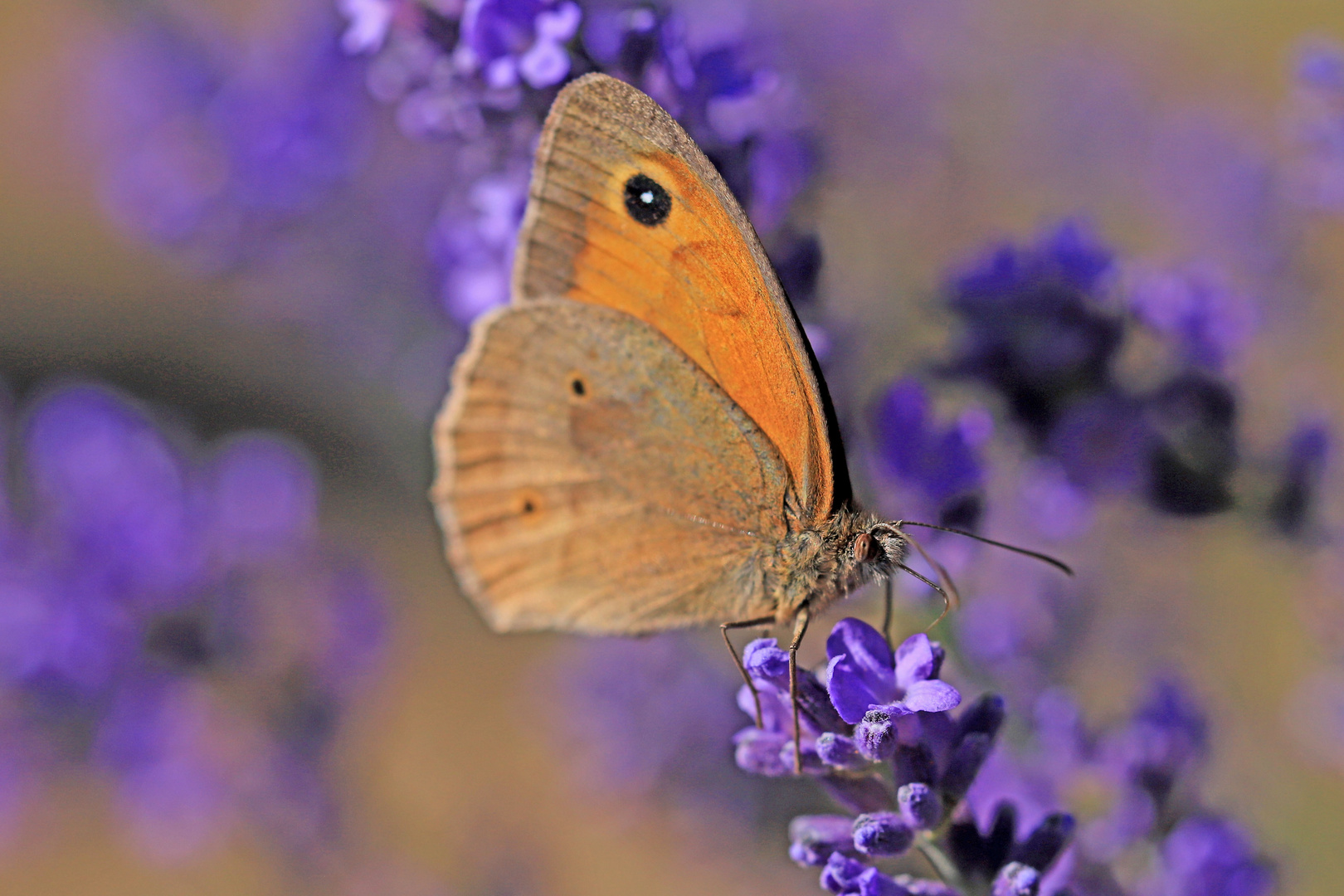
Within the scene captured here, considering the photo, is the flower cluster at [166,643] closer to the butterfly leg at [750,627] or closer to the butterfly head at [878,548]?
the butterfly leg at [750,627]

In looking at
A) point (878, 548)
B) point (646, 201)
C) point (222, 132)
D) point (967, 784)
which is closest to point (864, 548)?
point (878, 548)

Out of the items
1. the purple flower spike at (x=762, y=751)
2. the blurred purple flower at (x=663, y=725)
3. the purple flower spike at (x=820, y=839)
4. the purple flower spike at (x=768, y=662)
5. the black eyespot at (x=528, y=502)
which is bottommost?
the blurred purple flower at (x=663, y=725)

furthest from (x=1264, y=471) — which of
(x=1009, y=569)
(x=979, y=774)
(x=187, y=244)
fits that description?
(x=187, y=244)

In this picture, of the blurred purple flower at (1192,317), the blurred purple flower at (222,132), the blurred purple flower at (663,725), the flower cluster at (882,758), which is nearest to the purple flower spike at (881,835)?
the flower cluster at (882,758)

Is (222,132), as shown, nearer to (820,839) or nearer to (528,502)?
(528,502)

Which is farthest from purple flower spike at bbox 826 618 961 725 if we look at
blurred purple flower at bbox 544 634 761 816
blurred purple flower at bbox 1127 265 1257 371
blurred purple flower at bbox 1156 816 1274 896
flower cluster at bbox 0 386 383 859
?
flower cluster at bbox 0 386 383 859

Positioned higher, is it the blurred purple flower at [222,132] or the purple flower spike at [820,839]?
the blurred purple flower at [222,132]

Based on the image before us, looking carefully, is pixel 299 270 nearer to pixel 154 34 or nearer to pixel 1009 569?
pixel 154 34

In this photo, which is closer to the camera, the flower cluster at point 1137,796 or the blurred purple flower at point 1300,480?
the flower cluster at point 1137,796
